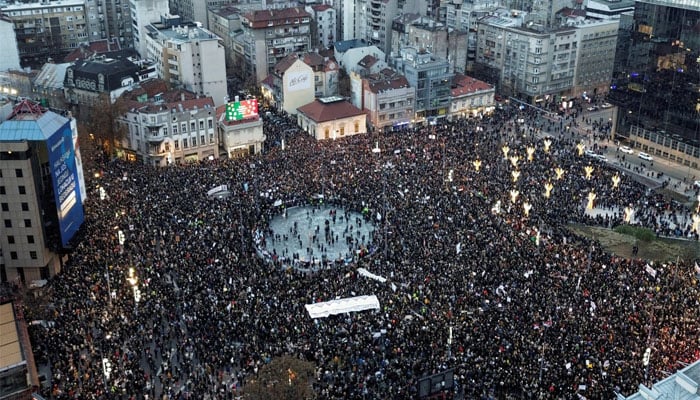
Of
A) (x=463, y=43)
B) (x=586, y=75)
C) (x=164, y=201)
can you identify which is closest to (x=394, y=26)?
(x=463, y=43)

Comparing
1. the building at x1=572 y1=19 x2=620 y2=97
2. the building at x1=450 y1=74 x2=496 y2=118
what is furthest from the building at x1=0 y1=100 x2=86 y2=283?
the building at x1=572 y1=19 x2=620 y2=97

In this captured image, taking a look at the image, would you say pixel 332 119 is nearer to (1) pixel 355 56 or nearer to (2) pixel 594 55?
(1) pixel 355 56

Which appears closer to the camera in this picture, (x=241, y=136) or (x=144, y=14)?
(x=241, y=136)

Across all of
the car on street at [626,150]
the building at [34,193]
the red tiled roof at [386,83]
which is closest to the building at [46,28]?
the red tiled roof at [386,83]

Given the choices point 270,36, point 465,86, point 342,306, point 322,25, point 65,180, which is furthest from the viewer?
point 322,25

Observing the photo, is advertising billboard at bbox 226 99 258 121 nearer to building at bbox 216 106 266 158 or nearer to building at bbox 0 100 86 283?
building at bbox 216 106 266 158

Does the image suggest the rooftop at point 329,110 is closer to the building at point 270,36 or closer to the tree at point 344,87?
the tree at point 344,87

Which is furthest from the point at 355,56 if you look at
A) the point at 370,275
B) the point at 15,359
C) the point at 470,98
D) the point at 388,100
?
the point at 15,359
